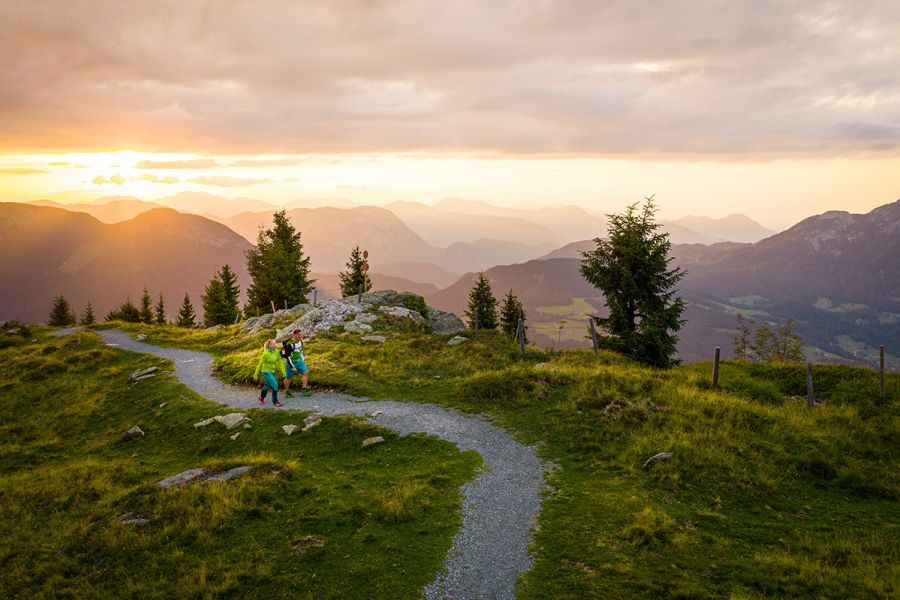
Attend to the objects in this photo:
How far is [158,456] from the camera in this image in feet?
58.4

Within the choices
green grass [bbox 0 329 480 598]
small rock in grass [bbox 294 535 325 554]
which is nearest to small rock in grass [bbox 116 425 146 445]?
green grass [bbox 0 329 480 598]

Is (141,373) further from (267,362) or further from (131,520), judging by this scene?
(131,520)

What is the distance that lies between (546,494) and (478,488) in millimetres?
1978

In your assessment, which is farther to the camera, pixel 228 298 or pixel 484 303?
pixel 228 298

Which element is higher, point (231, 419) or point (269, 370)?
point (269, 370)

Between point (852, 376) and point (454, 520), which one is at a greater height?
point (852, 376)

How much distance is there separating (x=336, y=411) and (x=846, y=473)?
18.8 meters

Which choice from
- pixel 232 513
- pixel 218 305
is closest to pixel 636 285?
pixel 232 513

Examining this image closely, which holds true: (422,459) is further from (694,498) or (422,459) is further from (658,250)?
(658,250)

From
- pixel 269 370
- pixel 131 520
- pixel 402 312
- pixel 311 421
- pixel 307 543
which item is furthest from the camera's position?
pixel 402 312

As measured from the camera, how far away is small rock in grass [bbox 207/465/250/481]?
13430mm

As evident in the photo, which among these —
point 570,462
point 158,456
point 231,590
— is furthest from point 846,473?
point 158,456

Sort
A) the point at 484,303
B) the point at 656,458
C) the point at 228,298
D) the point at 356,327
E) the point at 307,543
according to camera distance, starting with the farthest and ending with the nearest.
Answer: the point at 228,298 → the point at 484,303 → the point at 356,327 → the point at 656,458 → the point at 307,543

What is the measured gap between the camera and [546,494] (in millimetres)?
12898
